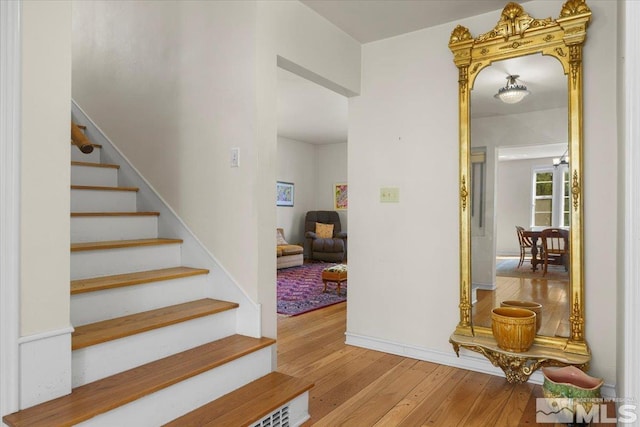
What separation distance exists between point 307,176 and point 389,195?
610 cm

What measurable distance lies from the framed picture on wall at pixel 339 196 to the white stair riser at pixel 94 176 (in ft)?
20.0

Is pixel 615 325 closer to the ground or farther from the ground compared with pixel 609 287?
closer to the ground

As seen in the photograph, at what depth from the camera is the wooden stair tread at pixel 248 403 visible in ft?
5.62

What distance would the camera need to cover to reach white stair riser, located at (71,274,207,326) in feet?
6.27

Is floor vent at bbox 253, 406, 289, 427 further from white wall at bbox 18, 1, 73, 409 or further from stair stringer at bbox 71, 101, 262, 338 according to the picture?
white wall at bbox 18, 1, 73, 409

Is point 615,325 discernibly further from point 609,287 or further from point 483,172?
point 483,172

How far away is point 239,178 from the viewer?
2.38 metres

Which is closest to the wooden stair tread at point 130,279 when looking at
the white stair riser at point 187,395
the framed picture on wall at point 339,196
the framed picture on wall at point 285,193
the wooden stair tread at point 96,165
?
the white stair riser at point 187,395

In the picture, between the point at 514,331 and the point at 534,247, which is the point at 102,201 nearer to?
the point at 514,331

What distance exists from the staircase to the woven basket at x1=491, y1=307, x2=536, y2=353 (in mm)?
1227

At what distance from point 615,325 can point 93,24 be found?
4.51m

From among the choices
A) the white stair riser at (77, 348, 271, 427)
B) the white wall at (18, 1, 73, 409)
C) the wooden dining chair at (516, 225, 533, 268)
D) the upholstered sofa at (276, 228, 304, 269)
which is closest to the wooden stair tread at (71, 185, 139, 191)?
the white wall at (18, 1, 73, 409)

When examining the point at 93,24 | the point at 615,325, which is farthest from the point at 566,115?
the point at 93,24

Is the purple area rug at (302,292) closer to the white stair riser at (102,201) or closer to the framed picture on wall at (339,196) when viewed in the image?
the white stair riser at (102,201)
